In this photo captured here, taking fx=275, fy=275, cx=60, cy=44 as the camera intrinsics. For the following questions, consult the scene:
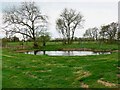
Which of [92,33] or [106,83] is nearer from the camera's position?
[106,83]

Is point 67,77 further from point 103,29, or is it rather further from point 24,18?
point 103,29

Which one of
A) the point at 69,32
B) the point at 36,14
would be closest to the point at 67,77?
the point at 36,14

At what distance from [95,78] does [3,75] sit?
20.8ft

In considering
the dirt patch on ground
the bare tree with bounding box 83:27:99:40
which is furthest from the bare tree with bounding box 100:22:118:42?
the dirt patch on ground

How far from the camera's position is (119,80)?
1570cm

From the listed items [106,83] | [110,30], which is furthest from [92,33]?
[106,83]

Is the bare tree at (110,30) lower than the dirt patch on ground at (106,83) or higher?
higher

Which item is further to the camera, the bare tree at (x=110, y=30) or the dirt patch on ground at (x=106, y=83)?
the bare tree at (x=110, y=30)

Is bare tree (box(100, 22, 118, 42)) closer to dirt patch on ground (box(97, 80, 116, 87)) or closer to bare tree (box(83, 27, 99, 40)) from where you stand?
bare tree (box(83, 27, 99, 40))

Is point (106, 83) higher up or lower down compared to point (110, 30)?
lower down

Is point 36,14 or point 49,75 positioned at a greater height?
point 36,14

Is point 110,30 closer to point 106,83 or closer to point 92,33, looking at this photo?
point 92,33

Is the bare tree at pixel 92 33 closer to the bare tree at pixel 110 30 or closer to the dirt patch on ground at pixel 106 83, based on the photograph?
the bare tree at pixel 110 30

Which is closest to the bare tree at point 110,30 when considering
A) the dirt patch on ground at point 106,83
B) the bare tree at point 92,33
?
the bare tree at point 92,33
